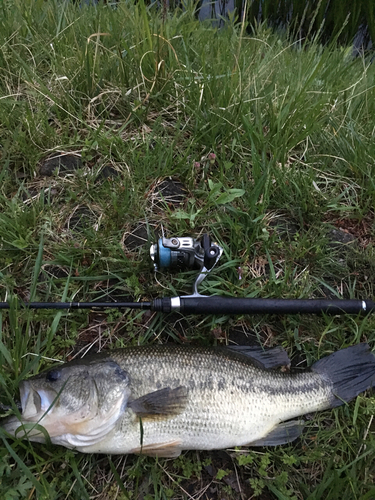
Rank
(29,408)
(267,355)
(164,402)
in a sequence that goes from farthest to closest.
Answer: (267,355) → (164,402) → (29,408)

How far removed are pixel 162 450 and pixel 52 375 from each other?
815 mm

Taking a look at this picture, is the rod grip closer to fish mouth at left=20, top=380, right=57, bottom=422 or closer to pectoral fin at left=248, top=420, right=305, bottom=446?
pectoral fin at left=248, top=420, right=305, bottom=446

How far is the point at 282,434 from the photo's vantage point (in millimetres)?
2504

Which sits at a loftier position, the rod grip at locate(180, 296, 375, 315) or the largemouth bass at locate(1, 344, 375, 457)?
the rod grip at locate(180, 296, 375, 315)

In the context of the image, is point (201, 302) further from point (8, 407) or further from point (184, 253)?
point (8, 407)

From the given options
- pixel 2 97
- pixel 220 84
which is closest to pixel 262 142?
pixel 220 84

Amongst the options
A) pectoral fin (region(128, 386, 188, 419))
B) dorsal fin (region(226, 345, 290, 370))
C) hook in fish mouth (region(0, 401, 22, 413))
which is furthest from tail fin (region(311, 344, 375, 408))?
hook in fish mouth (region(0, 401, 22, 413))

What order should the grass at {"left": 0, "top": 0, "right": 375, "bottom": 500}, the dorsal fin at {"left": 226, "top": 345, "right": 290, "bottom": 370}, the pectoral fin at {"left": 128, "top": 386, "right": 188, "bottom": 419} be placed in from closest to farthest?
the pectoral fin at {"left": 128, "top": 386, "right": 188, "bottom": 419}
the grass at {"left": 0, "top": 0, "right": 375, "bottom": 500}
the dorsal fin at {"left": 226, "top": 345, "right": 290, "bottom": 370}

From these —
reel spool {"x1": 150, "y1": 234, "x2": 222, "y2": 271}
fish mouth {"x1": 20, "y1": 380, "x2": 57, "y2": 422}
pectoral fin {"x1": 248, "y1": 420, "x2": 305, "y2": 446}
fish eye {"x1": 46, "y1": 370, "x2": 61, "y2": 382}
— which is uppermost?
reel spool {"x1": 150, "y1": 234, "x2": 222, "y2": 271}

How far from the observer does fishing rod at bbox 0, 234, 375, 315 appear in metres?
2.56

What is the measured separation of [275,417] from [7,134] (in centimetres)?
302

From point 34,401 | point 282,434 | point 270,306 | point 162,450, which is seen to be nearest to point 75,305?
point 34,401

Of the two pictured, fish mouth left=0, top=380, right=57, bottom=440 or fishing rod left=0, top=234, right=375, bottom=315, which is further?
fishing rod left=0, top=234, right=375, bottom=315

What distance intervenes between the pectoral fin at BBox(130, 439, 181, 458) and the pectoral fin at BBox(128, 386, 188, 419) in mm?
185
